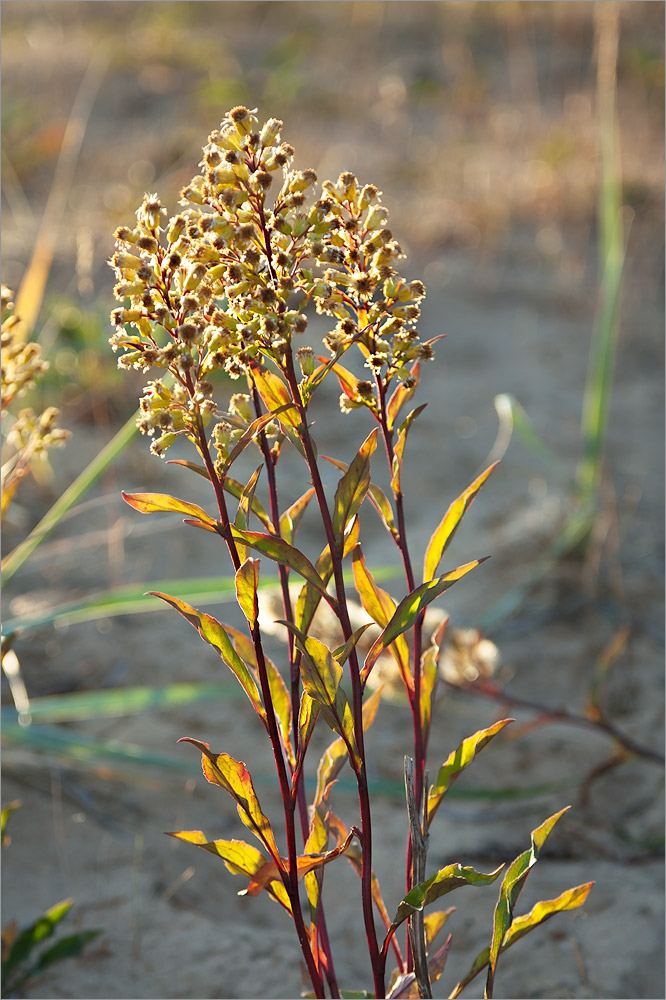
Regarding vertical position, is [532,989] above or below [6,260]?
below

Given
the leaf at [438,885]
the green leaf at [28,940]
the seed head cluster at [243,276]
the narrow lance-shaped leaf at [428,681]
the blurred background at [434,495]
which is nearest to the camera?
the seed head cluster at [243,276]

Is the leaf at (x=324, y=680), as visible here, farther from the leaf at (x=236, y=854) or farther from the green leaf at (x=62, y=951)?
the green leaf at (x=62, y=951)

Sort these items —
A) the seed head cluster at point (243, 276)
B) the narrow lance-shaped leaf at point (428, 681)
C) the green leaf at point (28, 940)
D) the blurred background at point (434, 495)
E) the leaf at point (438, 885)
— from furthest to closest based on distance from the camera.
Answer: the blurred background at point (434, 495), the green leaf at point (28, 940), the narrow lance-shaped leaf at point (428, 681), the leaf at point (438, 885), the seed head cluster at point (243, 276)

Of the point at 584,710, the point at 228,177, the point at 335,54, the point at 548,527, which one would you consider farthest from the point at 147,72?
the point at 228,177

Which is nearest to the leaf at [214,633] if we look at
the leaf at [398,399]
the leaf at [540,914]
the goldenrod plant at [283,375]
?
the goldenrod plant at [283,375]

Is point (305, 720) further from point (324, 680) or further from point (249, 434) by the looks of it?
point (249, 434)

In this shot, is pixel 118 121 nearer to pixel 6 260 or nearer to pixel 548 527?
pixel 6 260

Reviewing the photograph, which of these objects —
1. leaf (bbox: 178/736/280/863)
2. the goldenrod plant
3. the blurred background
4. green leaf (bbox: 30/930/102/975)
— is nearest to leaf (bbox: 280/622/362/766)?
the goldenrod plant

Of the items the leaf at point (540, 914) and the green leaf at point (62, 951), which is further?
the green leaf at point (62, 951)
